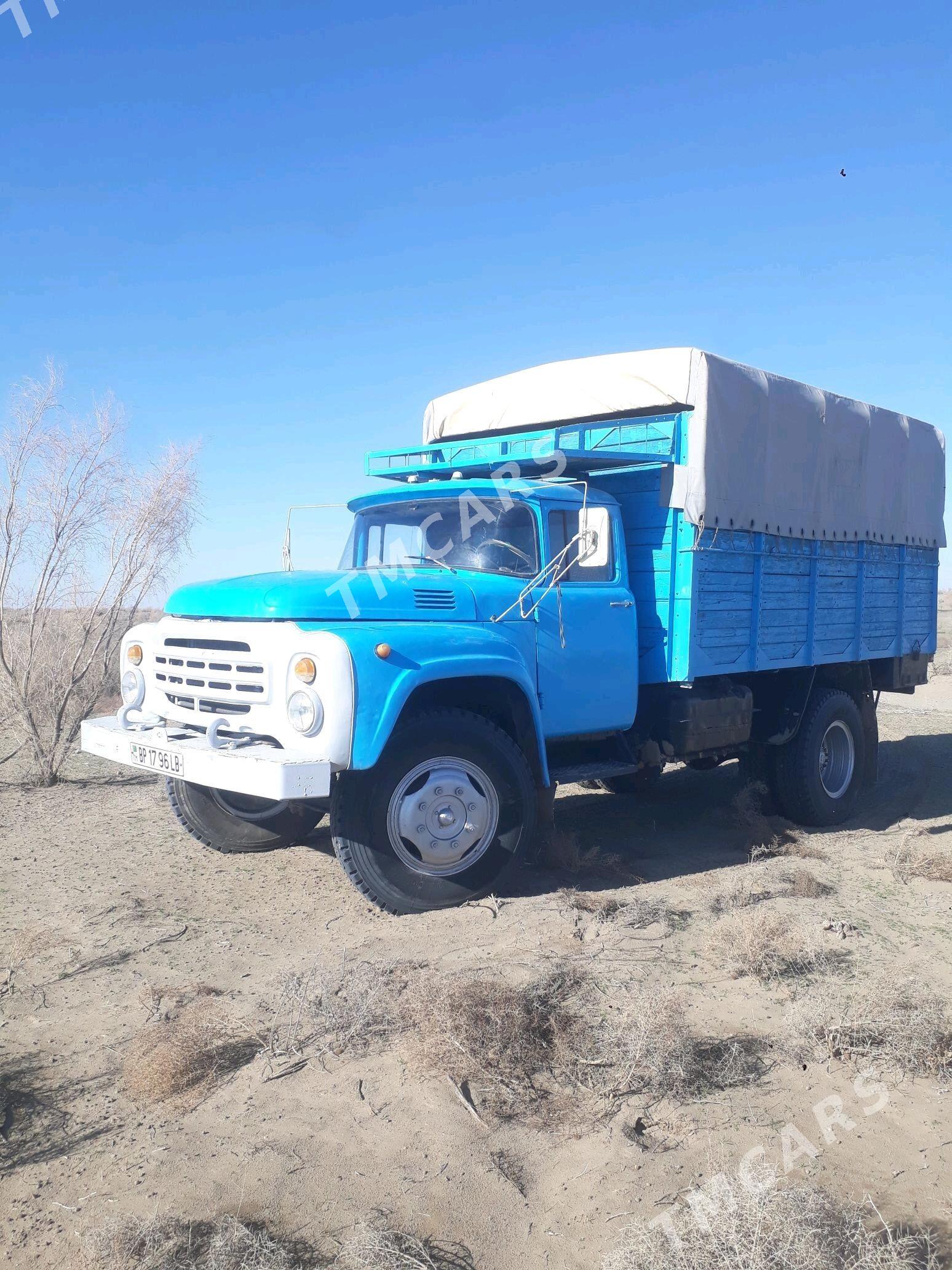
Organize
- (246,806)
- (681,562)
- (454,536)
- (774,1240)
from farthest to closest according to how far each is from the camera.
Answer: (681,562)
(246,806)
(454,536)
(774,1240)

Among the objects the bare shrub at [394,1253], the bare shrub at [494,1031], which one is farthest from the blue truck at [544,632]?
the bare shrub at [394,1253]

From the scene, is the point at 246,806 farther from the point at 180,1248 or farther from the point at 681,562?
the point at 180,1248

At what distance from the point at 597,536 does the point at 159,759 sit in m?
2.81

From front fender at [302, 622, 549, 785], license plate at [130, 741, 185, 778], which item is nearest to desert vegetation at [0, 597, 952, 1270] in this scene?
license plate at [130, 741, 185, 778]

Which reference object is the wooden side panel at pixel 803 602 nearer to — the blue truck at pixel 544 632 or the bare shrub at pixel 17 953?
the blue truck at pixel 544 632

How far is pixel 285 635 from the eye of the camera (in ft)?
14.9

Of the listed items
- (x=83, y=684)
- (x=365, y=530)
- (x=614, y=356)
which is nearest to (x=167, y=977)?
(x=365, y=530)

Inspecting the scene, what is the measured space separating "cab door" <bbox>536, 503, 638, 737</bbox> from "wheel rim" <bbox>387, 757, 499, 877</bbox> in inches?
28.4

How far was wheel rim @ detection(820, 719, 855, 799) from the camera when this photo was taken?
7859mm

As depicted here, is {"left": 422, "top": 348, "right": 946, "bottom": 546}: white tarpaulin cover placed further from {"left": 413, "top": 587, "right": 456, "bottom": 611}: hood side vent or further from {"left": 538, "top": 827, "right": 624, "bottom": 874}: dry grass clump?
{"left": 538, "top": 827, "right": 624, "bottom": 874}: dry grass clump

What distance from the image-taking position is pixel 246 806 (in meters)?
5.94

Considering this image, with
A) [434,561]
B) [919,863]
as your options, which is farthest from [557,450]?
[919,863]

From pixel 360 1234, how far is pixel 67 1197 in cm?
87

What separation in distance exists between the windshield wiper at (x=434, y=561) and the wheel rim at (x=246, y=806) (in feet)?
5.65
